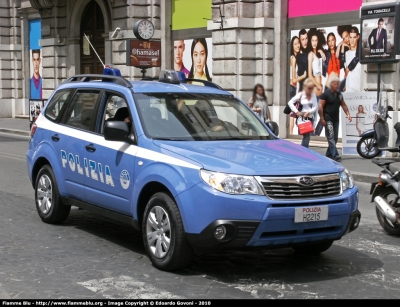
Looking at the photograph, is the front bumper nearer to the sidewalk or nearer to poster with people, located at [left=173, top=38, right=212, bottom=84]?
the sidewalk

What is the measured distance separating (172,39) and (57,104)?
15.3m

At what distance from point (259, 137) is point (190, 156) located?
130 centimetres

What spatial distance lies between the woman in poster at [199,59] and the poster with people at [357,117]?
6.35m

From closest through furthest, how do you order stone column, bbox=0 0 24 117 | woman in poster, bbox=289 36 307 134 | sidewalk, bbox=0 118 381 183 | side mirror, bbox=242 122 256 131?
side mirror, bbox=242 122 256 131 < sidewalk, bbox=0 118 381 183 < woman in poster, bbox=289 36 307 134 < stone column, bbox=0 0 24 117

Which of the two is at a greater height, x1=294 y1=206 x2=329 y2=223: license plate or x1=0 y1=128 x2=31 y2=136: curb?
x1=294 y1=206 x2=329 y2=223: license plate

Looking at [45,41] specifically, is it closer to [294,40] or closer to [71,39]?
[71,39]

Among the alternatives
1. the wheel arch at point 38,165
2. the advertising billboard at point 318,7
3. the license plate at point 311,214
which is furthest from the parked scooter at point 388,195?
the advertising billboard at point 318,7

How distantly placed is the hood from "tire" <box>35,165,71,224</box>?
2.10m

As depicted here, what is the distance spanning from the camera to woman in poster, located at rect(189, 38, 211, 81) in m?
22.1

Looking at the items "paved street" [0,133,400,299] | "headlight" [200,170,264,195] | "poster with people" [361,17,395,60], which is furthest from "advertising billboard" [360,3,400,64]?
"headlight" [200,170,264,195]

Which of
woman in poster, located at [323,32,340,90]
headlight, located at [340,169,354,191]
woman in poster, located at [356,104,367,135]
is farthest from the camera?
woman in poster, located at [323,32,340,90]

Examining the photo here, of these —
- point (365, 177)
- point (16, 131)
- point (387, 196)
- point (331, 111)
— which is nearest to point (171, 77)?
point (387, 196)

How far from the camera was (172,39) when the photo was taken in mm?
23766

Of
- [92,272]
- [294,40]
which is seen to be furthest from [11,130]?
[92,272]
